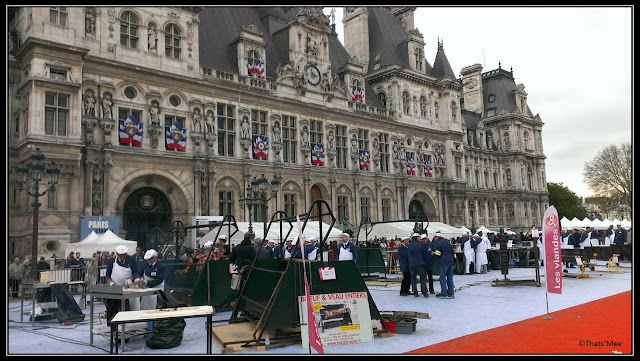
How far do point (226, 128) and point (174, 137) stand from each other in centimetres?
379

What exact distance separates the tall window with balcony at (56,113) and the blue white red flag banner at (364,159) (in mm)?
21334

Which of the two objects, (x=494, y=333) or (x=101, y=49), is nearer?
(x=494, y=333)

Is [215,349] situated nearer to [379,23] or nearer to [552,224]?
[552,224]

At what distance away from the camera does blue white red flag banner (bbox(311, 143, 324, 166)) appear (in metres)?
35.8

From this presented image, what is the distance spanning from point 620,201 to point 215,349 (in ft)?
214

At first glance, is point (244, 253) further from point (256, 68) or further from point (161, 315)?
point (256, 68)

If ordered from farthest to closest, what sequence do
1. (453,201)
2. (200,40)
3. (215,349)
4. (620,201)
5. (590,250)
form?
(620,201)
(453,201)
(200,40)
(590,250)
(215,349)

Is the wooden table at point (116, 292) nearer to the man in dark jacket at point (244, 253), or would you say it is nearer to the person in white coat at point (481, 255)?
the man in dark jacket at point (244, 253)

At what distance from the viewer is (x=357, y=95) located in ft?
133

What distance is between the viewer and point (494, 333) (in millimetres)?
9469

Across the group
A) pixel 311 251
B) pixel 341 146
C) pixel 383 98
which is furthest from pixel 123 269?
pixel 383 98

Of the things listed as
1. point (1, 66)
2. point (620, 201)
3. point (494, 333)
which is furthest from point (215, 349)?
point (620, 201)

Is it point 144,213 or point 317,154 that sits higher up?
point 317,154

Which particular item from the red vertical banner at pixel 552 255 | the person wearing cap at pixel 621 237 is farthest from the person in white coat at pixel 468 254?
the red vertical banner at pixel 552 255
